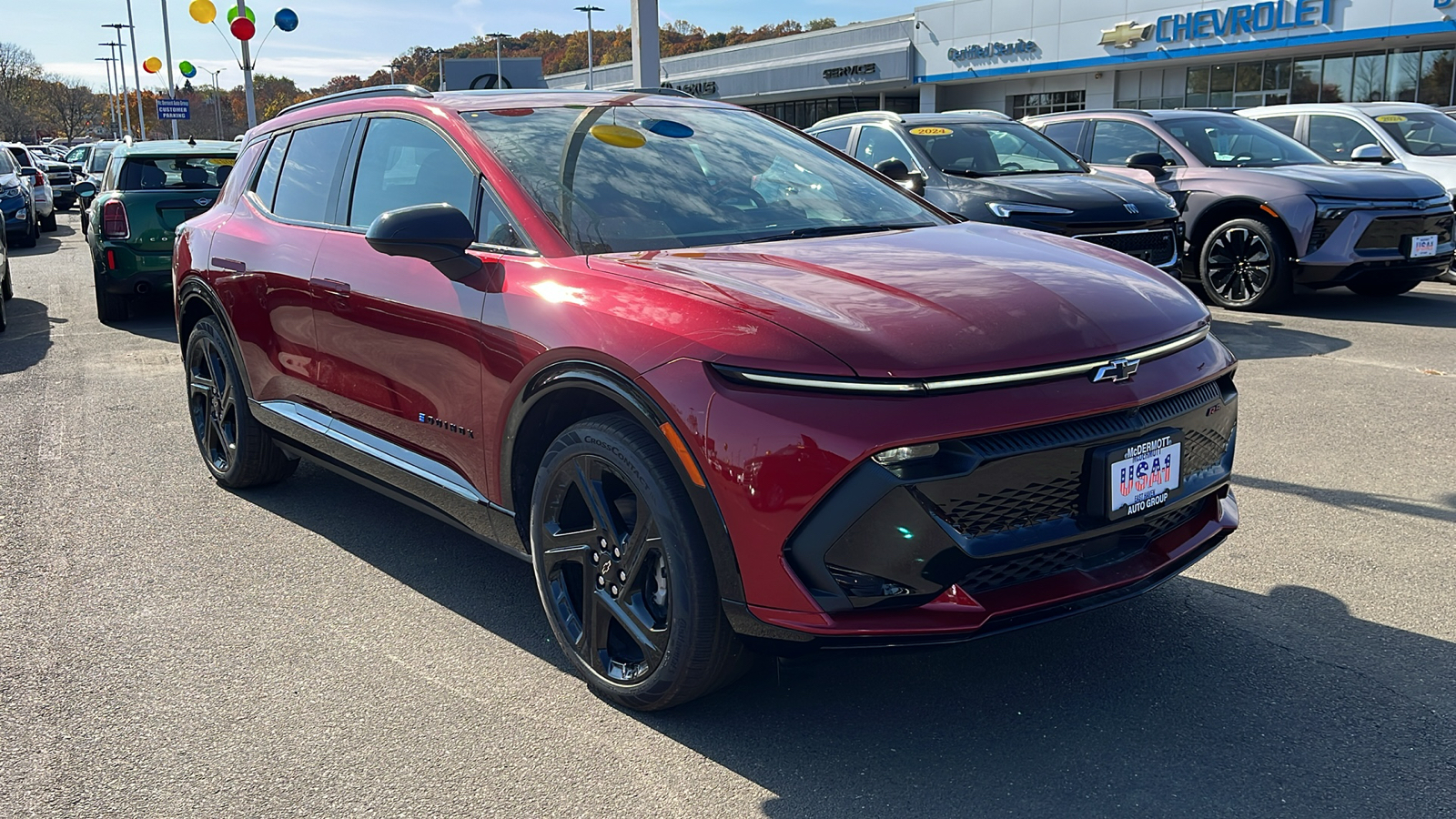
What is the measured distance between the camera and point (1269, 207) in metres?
9.36

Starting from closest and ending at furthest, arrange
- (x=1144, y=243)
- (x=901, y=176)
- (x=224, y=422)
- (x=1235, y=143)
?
(x=224, y=422)
(x=901, y=176)
(x=1144, y=243)
(x=1235, y=143)

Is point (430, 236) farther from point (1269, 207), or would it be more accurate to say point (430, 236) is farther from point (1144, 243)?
point (1269, 207)

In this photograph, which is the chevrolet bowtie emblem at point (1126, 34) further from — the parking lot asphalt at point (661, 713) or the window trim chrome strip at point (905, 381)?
the window trim chrome strip at point (905, 381)

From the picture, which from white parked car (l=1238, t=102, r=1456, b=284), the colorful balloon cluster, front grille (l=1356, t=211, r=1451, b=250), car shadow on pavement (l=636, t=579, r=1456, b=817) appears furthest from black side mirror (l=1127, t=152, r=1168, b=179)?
the colorful balloon cluster

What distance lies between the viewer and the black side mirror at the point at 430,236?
132 inches

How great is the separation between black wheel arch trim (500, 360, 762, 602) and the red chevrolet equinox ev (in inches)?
0.4

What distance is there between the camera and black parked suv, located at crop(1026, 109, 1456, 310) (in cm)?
911

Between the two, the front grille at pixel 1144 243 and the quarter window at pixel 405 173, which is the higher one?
the quarter window at pixel 405 173

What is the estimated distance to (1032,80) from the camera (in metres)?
37.9

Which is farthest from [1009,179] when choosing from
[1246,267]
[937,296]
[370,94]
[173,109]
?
[173,109]

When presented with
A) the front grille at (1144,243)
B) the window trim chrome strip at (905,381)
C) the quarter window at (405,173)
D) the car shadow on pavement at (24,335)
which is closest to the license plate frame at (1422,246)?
the front grille at (1144,243)

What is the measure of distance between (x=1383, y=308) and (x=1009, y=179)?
3.73 m

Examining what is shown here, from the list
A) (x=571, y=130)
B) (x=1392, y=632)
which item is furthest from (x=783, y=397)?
(x=1392, y=632)

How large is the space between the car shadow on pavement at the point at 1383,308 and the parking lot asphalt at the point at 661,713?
4.71 m
